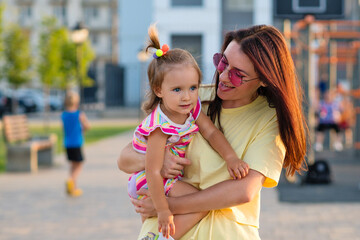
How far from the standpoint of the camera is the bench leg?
461 inches

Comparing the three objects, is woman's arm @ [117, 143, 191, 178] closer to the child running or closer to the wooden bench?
the child running

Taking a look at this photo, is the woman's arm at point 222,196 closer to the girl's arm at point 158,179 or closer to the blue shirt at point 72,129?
the girl's arm at point 158,179

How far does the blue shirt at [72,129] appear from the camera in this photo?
935cm

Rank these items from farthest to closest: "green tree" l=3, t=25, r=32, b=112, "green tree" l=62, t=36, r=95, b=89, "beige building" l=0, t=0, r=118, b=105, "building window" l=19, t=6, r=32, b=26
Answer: "building window" l=19, t=6, r=32, b=26, "beige building" l=0, t=0, r=118, b=105, "green tree" l=62, t=36, r=95, b=89, "green tree" l=3, t=25, r=32, b=112

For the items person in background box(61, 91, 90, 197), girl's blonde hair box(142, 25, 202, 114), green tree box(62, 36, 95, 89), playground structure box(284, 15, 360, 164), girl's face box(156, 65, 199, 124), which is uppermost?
girl's blonde hair box(142, 25, 202, 114)

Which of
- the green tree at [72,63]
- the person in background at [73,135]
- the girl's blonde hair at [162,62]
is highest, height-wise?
the girl's blonde hair at [162,62]

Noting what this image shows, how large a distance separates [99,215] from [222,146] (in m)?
5.39

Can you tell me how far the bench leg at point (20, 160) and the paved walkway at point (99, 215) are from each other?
1150 mm

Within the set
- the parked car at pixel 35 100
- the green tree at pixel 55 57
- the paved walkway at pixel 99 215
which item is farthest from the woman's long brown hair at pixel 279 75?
the parked car at pixel 35 100

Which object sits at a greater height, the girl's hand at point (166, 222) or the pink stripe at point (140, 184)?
the pink stripe at point (140, 184)

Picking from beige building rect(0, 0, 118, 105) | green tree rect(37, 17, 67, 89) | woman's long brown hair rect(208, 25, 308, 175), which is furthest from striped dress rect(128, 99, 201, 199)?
beige building rect(0, 0, 118, 105)

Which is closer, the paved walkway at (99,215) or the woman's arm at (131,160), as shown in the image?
the woman's arm at (131,160)

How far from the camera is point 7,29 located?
33719 mm

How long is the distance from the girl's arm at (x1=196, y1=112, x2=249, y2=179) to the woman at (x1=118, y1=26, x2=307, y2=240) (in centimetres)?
4
